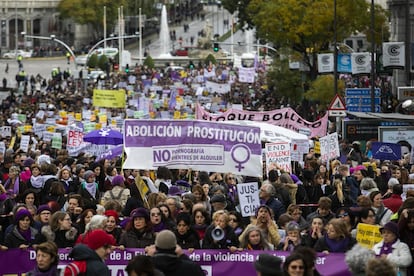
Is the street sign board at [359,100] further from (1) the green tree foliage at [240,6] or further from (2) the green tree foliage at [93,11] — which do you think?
(2) the green tree foliage at [93,11]

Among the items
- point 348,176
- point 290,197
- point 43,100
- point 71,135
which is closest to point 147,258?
point 290,197

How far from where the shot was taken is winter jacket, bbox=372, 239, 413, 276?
1533cm

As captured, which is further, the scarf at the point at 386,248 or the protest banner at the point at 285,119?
the protest banner at the point at 285,119

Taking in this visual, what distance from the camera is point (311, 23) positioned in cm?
6462

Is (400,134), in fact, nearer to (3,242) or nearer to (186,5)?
(3,242)

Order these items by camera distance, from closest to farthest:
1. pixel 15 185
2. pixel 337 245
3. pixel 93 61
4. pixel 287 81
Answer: pixel 337 245, pixel 15 185, pixel 287 81, pixel 93 61

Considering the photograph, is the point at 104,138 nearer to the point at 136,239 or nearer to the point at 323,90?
the point at 136,239

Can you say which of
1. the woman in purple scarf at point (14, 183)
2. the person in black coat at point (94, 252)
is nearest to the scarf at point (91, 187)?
the woman in purple scarf at point (14, 183)

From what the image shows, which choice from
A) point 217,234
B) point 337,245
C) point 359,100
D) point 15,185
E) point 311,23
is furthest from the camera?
point 311,23

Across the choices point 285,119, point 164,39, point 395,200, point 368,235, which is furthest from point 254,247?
point 164,39

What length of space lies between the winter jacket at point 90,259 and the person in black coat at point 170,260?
420mm

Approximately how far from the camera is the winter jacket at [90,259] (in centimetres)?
1400

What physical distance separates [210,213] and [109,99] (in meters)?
34.9

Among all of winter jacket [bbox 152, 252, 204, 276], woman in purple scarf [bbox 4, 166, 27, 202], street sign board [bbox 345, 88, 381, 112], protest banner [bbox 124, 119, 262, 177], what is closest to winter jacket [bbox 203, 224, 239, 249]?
winter jacket [bbox 152, 252, 204, 276]
